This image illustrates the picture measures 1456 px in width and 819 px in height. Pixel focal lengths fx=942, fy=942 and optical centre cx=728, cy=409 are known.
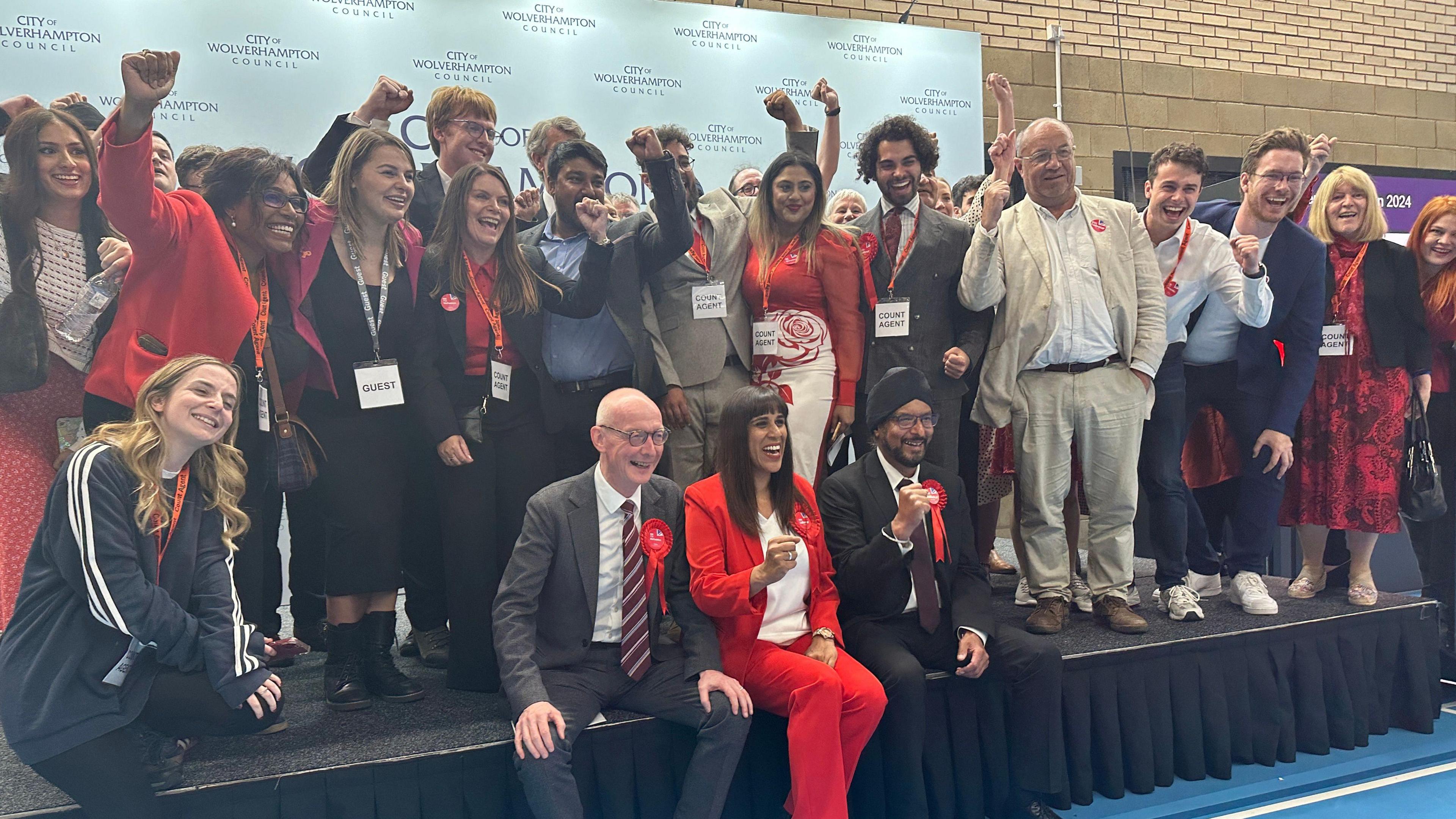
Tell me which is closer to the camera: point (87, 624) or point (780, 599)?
point (87, 624)

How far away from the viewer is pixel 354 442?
2488mm

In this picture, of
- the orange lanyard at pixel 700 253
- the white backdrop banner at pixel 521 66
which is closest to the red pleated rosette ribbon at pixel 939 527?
the orange lanyard at pixel 700 253

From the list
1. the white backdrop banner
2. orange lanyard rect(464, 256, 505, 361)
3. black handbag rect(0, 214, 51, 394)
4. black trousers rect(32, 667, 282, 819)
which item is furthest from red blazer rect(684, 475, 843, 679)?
the white backdrop banner

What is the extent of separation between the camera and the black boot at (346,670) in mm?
2436

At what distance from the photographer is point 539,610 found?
2.27m

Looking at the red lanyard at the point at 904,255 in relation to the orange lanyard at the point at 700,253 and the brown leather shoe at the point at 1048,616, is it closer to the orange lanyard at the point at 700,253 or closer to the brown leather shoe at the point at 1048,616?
the orange lanyard at the point at 700,253

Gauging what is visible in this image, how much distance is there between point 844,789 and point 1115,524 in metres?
1.41

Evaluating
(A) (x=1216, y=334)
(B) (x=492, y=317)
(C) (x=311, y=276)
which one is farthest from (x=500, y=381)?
(A) (x=1216, y=334)

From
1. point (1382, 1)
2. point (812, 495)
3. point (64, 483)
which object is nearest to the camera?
point (64, 483)

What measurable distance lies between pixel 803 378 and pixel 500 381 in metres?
0.90

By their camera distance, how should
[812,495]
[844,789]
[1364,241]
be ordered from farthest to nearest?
1. [1364,241]
2. [812,495]
3. [844,789]

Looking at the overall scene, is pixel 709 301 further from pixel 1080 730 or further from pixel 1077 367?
pixel 1080 730

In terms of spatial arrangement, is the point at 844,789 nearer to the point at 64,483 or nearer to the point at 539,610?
the point at 539,610

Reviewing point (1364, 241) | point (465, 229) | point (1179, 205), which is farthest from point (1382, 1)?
point (465, 229)
